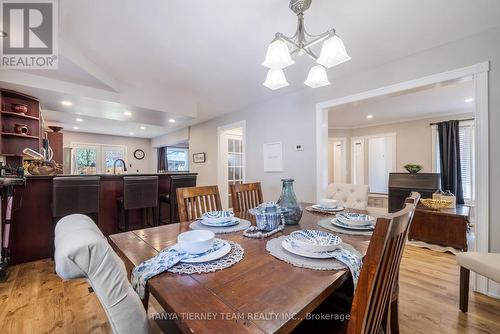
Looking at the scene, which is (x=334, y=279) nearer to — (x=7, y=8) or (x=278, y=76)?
(x=278, y=76)

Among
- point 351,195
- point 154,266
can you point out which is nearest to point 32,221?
point 154,266

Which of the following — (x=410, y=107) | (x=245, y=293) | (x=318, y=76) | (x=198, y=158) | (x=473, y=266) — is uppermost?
(x=410, y=107)

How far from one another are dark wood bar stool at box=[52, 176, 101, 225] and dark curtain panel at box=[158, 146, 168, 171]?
539 cm

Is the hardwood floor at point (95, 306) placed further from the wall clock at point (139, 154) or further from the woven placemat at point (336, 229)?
the wall clock at point (139, 154)

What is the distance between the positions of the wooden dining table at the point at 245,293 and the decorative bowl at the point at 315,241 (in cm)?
12

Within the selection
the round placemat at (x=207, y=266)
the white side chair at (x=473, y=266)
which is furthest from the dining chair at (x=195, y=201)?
the white side chair at (x=473, y=266)

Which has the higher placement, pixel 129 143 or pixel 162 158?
pixel 129 143

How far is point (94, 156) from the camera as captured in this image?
23.5 feet

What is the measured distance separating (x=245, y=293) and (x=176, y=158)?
8129 mm

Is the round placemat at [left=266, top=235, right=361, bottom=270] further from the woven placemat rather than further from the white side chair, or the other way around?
the white side chair

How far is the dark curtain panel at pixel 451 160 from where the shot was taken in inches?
181

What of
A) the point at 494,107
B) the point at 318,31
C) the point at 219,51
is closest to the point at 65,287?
the point at 219,51

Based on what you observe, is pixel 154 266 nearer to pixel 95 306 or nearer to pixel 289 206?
pixel 289 206

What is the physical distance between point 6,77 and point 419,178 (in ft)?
21.8
